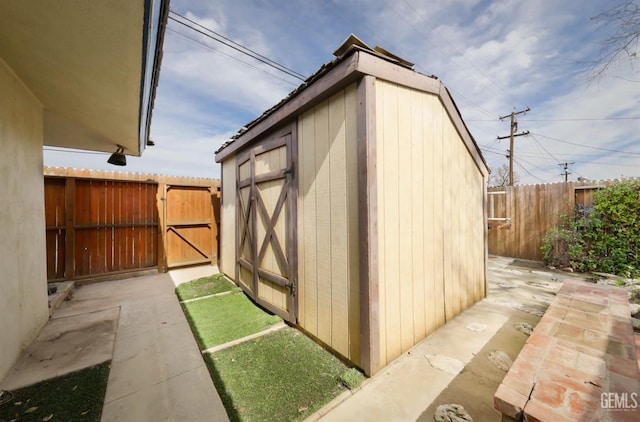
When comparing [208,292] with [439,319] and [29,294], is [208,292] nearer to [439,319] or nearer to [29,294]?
[29,294]

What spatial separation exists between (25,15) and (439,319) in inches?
180

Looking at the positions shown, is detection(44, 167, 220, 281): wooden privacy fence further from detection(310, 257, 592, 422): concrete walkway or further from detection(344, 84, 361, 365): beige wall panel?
detection(310, 257, 592, 422): concrete walkway

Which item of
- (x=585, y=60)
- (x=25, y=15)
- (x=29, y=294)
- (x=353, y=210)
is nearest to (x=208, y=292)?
(x=29, y=294)

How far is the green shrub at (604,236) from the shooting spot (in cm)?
494

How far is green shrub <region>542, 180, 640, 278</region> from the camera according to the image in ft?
16.2

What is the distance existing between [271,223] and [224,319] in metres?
1.51

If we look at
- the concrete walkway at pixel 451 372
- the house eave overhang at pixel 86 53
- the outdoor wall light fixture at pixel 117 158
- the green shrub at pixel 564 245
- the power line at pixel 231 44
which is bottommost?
the concrete walkway at pixel 451 372

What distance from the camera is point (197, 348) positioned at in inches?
101

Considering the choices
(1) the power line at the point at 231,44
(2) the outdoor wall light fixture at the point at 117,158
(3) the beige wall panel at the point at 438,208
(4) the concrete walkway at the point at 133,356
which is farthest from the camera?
(2) the outdoor wall light fixture at the point at 117,158

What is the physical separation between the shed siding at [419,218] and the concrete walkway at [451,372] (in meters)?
0.16

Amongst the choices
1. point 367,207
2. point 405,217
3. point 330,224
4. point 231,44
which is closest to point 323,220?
point 330,224

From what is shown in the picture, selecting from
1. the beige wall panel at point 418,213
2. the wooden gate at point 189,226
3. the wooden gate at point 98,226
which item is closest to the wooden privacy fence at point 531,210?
the beige wall panel at point 418,213

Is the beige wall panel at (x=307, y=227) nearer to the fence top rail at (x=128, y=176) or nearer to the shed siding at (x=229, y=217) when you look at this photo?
the shed siding at (x=229, y=217)

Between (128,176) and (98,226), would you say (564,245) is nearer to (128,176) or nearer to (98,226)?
(128,176)
